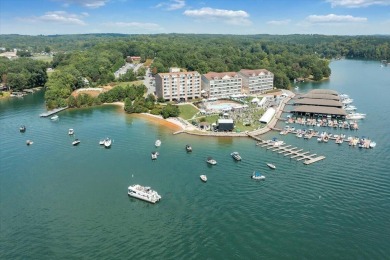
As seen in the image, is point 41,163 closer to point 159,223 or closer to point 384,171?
point 159,223

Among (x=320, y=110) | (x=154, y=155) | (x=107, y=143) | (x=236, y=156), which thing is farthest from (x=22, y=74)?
(x=320, y=110)

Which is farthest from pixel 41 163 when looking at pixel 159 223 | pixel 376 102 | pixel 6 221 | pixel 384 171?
pixel 376 102

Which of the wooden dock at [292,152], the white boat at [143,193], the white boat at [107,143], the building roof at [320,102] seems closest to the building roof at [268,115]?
the building roof at [320,102]

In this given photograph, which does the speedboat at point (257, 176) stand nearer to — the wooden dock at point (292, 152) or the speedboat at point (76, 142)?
the wooden dock at point (292, 152)

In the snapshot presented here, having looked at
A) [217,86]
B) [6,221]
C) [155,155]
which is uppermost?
[217,86]

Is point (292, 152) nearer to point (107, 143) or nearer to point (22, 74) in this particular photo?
point (107, 143)
